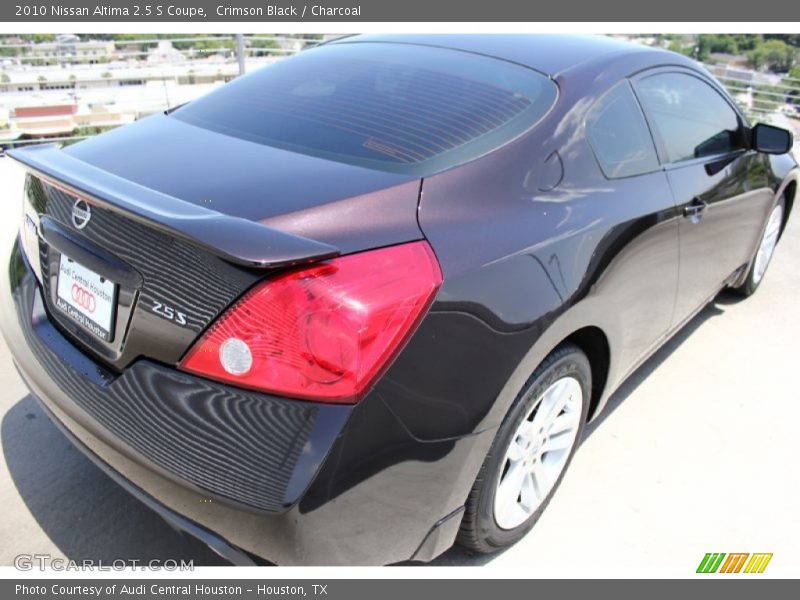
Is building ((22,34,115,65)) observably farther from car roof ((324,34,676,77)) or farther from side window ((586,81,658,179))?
side window ((586,81,658,179))

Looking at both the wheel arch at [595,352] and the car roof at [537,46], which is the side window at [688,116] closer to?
the car roof at [537,46]

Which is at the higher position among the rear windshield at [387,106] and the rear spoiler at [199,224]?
the rear windshield at [387,106]

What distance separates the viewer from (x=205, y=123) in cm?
232

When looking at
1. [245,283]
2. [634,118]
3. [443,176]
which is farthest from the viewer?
[634,118]

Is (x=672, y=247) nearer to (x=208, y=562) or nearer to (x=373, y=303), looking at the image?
(x=373, y=303)

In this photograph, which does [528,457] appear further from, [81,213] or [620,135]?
[81,213]

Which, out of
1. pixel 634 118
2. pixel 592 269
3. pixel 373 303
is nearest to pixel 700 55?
pixel 634 118

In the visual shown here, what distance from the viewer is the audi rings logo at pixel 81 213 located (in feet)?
5.69

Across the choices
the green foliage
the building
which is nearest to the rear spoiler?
the building

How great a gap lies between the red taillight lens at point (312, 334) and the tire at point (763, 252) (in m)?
3.48

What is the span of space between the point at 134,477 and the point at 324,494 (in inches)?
21.9

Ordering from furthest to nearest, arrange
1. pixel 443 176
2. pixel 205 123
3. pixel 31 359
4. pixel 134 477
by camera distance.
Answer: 1. pixel 205 123
2. pixel 31 359
3. pixel 443 176
4. pixel 134 477

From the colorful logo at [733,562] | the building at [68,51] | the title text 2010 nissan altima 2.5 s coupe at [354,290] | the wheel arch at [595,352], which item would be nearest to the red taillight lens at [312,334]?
the title text 2010 nissan altima 2.5 s coupe at [354,290]

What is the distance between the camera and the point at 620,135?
2484 mm
